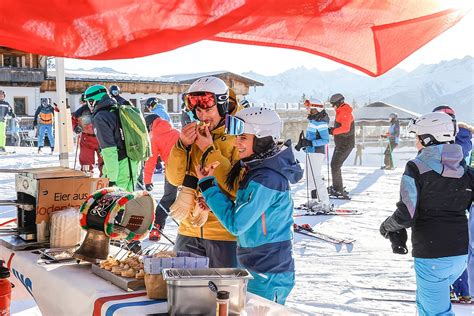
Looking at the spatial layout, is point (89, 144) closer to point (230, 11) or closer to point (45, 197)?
point (45, 197)

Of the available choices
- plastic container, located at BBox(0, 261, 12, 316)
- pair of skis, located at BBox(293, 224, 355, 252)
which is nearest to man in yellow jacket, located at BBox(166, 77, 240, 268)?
plastic container, located at BBox(0, 261, 12, 316)

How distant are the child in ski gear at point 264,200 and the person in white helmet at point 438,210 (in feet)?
3.82

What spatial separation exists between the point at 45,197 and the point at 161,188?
30.2 feet

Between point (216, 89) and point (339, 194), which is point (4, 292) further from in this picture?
point (339, 194)

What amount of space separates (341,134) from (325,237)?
3588 millimetres

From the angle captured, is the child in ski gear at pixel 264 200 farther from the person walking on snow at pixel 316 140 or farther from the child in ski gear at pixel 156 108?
the child in ski gear at pixel 156 108

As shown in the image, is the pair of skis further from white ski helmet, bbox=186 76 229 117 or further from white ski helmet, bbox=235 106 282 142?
white ski helmet, bbox=235 106 282 142

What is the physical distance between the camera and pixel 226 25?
2.72 m

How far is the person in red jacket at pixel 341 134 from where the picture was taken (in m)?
10.4

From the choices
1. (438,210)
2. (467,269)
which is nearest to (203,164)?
(438,210)

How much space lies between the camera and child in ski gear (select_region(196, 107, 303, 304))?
2879 mm

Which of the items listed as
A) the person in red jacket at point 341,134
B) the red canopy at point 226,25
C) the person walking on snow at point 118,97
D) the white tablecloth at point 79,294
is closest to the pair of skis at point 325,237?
the person in red jacket at point 341,134

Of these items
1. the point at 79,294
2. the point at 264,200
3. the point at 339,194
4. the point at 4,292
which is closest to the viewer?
the point at 4,292

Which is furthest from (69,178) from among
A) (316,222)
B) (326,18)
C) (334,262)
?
(316,222)
